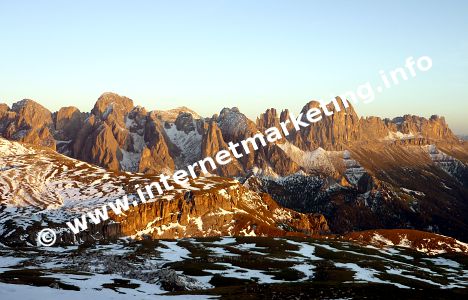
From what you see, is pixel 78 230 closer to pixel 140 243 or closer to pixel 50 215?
pixel 50 215

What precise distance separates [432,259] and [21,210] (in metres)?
162

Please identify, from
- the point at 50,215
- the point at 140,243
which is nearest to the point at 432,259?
the point at 140,243

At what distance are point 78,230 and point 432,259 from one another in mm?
132743

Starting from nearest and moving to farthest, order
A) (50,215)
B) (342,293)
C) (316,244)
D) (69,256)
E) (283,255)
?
(342,293) → (69,256) → (283,255) → (316,244) → (50,215)

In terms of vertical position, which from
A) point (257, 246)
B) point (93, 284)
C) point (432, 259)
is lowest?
point (432, 259)

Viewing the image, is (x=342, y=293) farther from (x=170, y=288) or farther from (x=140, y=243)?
(x=140, y=243)

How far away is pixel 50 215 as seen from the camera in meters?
196

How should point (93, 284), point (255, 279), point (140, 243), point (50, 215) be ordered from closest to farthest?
point (93, 284)
point (255, 279)
point (140, 243)
point (50, 215)

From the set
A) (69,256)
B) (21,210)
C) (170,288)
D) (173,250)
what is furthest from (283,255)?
(21,210)

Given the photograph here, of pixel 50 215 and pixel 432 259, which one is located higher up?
pixel 50 215

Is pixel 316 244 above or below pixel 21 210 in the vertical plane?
below

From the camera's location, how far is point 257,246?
165750 mm

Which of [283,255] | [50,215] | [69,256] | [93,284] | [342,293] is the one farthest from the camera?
[50,215]

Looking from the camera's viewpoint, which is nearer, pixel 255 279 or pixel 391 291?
pixel 391 291
